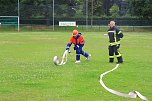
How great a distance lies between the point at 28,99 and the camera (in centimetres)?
915

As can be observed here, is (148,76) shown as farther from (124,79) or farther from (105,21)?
(105,21)

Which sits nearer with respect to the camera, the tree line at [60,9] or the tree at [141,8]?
the tree at [141,8]

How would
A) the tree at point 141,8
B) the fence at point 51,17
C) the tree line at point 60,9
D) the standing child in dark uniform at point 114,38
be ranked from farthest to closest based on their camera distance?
the tree line at point 60,9, the tree at point 141,8, the fence at point 51,17, the standing child in dark uniform at point 114,38

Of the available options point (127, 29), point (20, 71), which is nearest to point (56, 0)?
point (127, 29)

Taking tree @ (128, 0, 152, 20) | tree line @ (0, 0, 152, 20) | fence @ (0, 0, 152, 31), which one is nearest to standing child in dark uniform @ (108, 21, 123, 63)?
fence @ (0, 0, 152, 31)

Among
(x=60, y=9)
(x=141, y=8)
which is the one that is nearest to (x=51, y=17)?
(x=60, y=9)

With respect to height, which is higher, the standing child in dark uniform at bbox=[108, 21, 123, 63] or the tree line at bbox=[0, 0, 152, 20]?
the tree line at bbox=[0, 0, 152, 20]

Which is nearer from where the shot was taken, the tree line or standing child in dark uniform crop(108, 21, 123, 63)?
standing child in dark uniform crop(108, 21, 123, 63)

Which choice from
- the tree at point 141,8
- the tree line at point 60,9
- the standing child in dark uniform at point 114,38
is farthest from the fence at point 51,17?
the standing child in dark uniform at point 114,38

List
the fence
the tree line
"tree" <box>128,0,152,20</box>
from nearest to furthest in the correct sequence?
the fence < "tree" <box>128,0,152,20</box> < the tree line

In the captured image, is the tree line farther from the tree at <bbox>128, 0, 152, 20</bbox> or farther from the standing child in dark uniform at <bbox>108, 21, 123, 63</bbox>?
the standing child in dark uniform at <bbox>108, 21, 123, 63</bbox>

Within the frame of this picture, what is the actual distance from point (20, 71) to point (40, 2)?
5865cm

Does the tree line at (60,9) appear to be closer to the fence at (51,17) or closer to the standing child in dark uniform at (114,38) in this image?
the fence at (51,17)

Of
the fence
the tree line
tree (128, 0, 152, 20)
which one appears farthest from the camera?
the tree line
